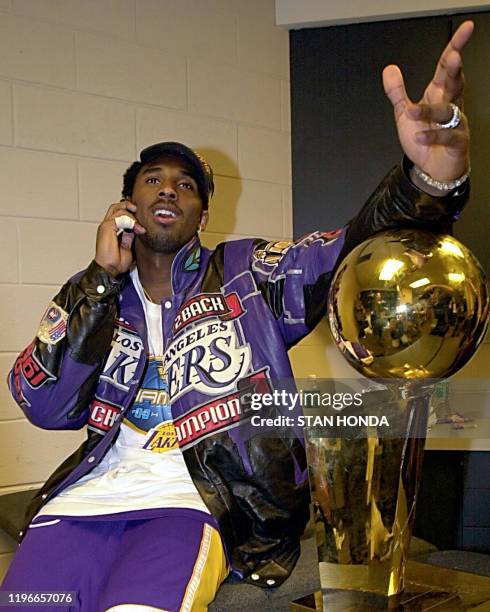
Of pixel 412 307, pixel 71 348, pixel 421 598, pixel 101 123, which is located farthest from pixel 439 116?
pixel 101 123

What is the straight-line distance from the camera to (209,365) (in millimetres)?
1297

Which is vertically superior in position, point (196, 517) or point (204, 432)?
point (204, 432)

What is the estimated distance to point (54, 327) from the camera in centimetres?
135

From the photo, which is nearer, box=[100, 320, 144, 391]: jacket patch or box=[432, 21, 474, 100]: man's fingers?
box=[432, 21, 474, 100]: man's fingers

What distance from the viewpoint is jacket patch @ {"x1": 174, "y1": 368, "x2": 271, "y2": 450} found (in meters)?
1.25

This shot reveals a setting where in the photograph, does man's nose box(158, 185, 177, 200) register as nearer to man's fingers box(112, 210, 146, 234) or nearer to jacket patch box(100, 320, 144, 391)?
man's fingers box(112, 210, 146, 234)

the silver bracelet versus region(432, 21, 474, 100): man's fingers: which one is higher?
region(432, 21, 474, 100): man's fingers

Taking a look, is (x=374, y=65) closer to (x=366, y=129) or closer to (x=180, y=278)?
(x=366, y=129)

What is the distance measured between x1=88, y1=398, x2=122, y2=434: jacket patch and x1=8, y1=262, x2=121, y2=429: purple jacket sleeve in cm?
3

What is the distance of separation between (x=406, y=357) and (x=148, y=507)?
0.66 m

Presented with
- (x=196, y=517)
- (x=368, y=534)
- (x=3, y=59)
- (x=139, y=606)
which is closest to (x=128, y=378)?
(x=196, y=517)

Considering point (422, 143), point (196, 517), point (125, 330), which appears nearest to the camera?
point (422, 143)

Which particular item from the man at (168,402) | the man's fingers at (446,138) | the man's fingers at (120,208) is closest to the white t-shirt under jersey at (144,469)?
the man at (168,402)

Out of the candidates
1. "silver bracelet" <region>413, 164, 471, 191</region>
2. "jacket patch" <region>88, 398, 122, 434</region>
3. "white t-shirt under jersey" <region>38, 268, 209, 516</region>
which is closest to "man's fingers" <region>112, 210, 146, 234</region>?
"white t-shirt under jersey" <region>38, 268, 209, 516</region>
